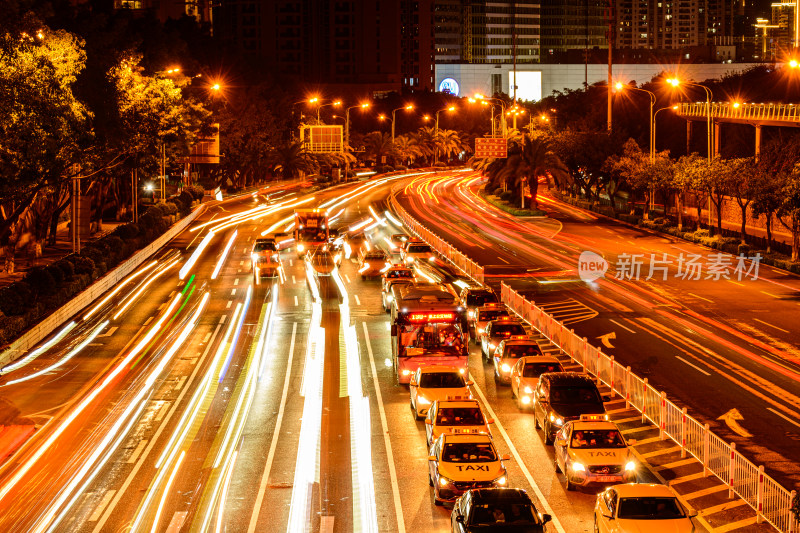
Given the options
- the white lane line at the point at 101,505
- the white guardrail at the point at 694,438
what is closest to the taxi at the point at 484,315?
the white guardrail at the point at 694,438

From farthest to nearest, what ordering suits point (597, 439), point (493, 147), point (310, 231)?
1. point (493, 147)
2. point (310, 231)
3. point (597, 439)

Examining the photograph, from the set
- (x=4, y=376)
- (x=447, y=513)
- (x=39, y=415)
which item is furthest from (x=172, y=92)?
(x=447, y=513)

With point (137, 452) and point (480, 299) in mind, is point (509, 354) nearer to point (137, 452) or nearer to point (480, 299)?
point (480, 299)

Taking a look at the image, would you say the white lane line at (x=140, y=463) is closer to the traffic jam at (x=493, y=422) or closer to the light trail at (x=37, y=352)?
the light trail at (x=37, y=352)

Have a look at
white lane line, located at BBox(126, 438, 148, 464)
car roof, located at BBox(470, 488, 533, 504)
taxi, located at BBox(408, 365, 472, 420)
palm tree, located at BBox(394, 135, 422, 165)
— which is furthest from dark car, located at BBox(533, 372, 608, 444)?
palm tree, located at BBox(394, 135, 422, 165)

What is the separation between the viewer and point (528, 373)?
89.6 feet

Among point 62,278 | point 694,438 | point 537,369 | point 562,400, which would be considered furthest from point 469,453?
point 62,278

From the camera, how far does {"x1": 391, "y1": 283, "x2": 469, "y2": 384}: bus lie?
93.6 ft

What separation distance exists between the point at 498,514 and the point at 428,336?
12918mm

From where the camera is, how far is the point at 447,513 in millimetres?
19328

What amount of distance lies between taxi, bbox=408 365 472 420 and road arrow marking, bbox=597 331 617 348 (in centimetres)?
1002

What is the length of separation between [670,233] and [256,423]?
4877 cm

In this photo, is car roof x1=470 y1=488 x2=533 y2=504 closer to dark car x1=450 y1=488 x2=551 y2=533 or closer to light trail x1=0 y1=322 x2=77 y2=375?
dark car x1=450 y1=488 x2=551 y2=533

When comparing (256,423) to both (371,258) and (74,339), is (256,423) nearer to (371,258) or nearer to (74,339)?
(74,339)
